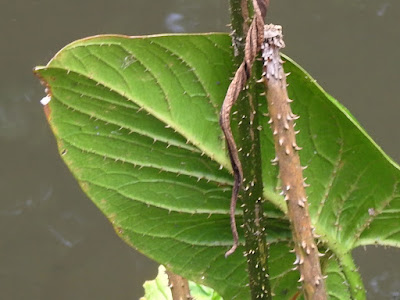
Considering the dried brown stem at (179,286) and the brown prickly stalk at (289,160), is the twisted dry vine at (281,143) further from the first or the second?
the dried brown stem at (179,286)

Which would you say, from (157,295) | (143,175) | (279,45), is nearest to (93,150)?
(143,175)

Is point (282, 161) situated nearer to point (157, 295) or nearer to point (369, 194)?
point (369, 194)

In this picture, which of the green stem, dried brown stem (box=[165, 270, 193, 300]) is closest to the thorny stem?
the green stem

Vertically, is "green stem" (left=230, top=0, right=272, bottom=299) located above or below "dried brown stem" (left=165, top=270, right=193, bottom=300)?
above

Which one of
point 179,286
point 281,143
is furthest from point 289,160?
point 179,286

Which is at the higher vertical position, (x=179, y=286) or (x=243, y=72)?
(x=243, y=72)

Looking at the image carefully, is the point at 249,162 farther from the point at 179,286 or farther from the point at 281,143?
the point at 179,286

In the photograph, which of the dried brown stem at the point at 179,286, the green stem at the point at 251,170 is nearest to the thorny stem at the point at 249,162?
the green stem at the point at 251,170

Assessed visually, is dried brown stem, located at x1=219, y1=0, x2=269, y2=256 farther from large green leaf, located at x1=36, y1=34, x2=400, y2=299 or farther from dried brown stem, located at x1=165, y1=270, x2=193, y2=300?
dried brown stem, located at x1=165, y1=270, x2=193, y2=300
